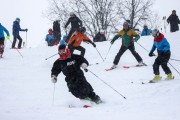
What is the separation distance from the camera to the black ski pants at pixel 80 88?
7723 millimetres

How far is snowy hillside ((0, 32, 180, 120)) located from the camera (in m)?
6.20

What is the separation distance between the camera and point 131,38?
12.7 meters

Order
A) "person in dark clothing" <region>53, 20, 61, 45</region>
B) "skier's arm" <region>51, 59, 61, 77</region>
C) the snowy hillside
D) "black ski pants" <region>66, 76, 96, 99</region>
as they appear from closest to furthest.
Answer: the snowy hillside
"black ski pants" <region>66, 76, 96, 99</region>
"skier's arm" <region>51, 59, 61, 77</region>
"person in dark clothing" <region>53, 20, 61, 45</region>

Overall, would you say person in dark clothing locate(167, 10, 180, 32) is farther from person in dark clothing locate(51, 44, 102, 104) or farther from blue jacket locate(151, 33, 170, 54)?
person in dark clothing locate(51, 44, 102, 104)

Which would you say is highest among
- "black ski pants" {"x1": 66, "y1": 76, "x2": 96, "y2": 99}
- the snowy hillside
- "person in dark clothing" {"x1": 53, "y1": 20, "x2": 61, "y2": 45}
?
"person in dark clothing" {"x1": 53, "y1": 20, "x2": 61, "y2": 45}

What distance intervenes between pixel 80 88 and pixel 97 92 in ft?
5.37

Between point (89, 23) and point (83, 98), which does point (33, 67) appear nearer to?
point (83, 98)

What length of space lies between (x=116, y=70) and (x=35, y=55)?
22.6 ft

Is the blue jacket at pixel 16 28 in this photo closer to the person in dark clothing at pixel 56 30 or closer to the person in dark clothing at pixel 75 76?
the person in dark clothing at pixel 56 30

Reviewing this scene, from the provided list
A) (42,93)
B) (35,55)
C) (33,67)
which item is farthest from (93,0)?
(42,93)

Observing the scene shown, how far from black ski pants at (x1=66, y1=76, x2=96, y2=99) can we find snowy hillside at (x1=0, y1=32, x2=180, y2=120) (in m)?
0.35

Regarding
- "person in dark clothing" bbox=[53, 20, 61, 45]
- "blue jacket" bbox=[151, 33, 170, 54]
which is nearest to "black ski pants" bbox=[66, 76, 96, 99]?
"blue jacket" bbox=[151, 33, 170, 54]

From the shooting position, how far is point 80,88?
7746 mm

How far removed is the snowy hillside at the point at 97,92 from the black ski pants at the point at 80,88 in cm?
35
